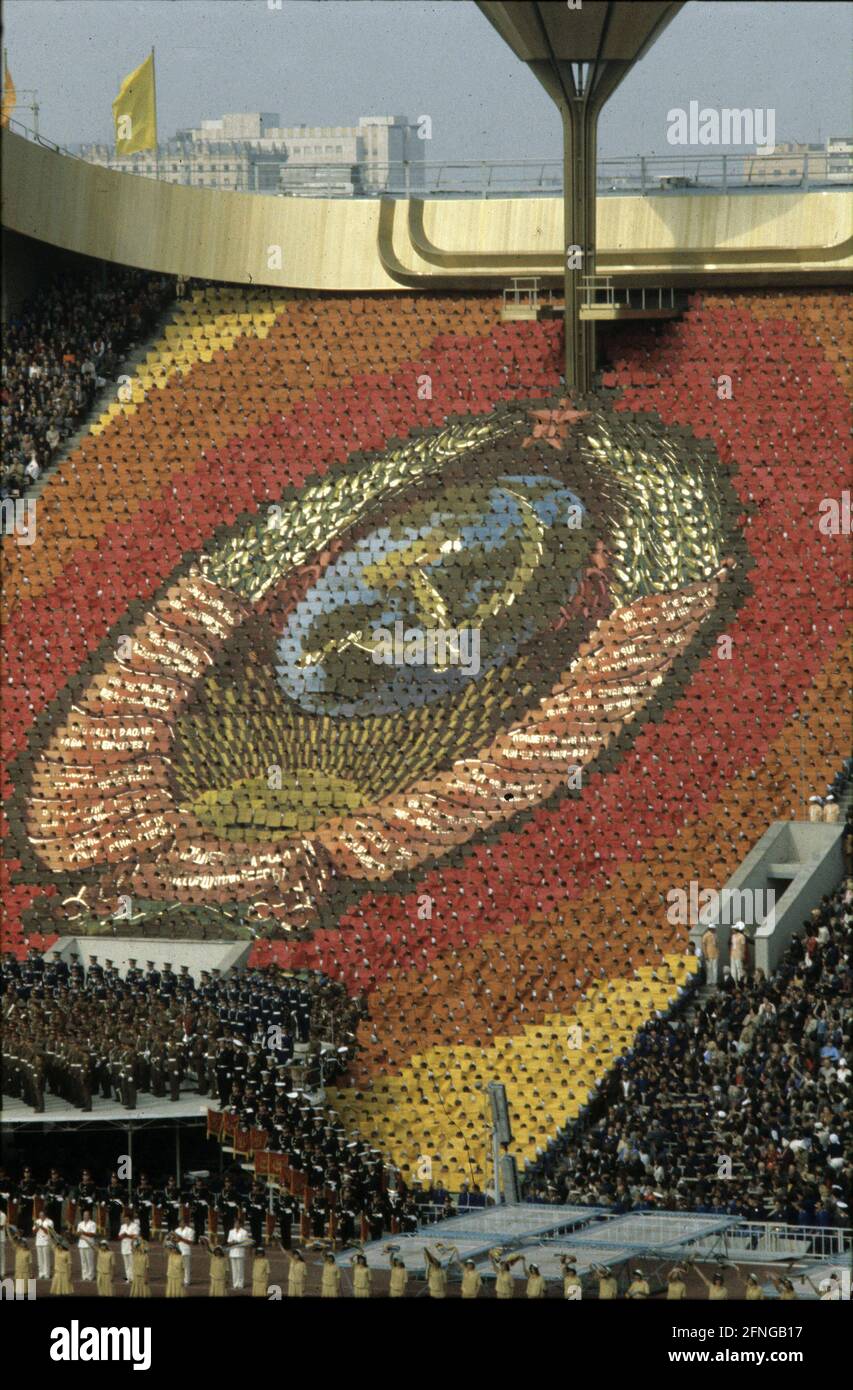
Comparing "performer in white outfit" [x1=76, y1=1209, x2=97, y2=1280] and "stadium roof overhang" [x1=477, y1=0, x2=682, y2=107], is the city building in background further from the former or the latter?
"performer in white outfit" [x1=76, y1=1209, x2=97, y2=1280]

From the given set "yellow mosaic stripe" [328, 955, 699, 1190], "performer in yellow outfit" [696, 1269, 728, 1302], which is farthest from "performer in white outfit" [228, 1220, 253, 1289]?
"performer in yellow outfit" [696, 1269, 728, 1302]

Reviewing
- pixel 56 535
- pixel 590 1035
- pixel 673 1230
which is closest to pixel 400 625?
pixel 56 535

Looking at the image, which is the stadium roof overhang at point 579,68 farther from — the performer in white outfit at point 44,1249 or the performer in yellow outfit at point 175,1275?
the performer in yellow outfit at point 175,1275

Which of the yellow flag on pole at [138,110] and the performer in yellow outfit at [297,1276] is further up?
the yellow flag on pole at [138,110]

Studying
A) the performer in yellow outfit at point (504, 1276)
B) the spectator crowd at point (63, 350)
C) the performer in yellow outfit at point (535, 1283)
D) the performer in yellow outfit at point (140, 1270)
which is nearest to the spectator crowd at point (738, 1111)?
the performer in yellow outfit at point (504, 1276)

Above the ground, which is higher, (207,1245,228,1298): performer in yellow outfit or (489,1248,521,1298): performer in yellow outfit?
(489,1248,521,1298): performer in yellow outfit

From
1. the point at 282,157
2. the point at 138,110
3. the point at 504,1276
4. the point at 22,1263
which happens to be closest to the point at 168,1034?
the point at 22,1263
